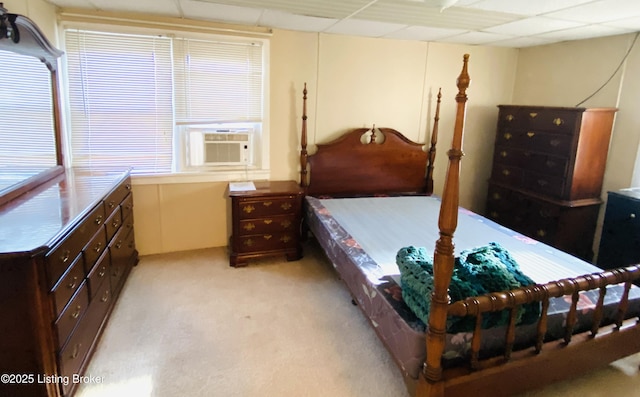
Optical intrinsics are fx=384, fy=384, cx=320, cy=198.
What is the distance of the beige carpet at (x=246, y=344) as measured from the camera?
199cm

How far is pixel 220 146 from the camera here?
356 centimetres

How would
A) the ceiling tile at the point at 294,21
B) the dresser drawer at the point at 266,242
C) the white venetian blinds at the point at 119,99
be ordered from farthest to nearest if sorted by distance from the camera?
the dresser drawer at the point at 266,242
the white venetian blinds at the point at 119,99
the ceiling tile at the point at 294,21

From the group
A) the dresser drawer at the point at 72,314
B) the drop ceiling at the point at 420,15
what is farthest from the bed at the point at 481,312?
the drop ceiling at the point at 420,15

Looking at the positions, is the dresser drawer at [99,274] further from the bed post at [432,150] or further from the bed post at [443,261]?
the bed post at [432,150]

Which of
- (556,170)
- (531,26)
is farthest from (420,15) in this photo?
(556,170)

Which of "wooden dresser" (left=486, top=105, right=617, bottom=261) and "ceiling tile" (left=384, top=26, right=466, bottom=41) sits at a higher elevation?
"ceiling tile" (left=384, top=26, right=466, bottom=41)

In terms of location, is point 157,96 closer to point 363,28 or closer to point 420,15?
point 363,28

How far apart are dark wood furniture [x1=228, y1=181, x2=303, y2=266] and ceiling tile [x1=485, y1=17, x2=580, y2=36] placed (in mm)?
2193

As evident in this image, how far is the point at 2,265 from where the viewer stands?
148 centimetres

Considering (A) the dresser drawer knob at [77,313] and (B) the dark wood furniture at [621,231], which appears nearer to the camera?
(A) the dresser drawer knob at [77,313]

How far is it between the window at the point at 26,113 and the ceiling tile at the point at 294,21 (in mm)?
1642

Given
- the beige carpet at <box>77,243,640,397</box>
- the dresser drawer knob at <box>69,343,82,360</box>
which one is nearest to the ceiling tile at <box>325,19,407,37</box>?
the beige carpet at <box>77,243,640,397</box>

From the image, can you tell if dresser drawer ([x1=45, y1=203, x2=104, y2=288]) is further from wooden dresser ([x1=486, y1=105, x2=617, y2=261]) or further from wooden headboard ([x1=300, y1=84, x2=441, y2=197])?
wooden dresser ([x1=486, y1=105, x2=617, y2=261])

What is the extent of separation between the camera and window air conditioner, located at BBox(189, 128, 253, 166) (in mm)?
3498
